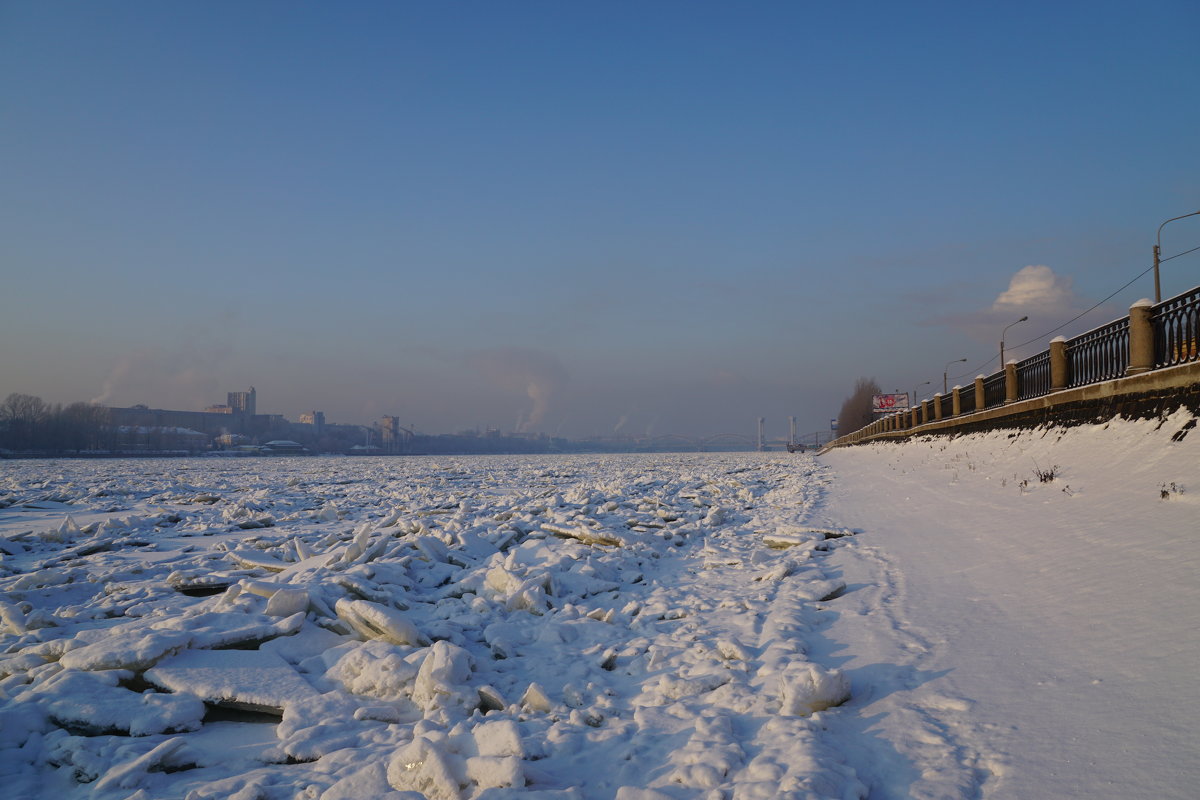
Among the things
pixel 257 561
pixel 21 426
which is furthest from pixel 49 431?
pixel 257 561

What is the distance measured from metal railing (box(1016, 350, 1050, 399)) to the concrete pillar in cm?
35

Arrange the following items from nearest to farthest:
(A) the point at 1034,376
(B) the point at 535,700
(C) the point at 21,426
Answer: (B) the point at 535,700 < (A) the point at 1034,376 < (C) the point at 21,426

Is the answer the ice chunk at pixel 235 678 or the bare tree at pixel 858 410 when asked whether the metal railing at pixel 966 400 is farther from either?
the bare tree at pixel 858 410

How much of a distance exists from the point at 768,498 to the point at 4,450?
92.3m

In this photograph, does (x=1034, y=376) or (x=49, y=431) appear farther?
(x=49, y=431)

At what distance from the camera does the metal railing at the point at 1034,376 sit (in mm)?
14438

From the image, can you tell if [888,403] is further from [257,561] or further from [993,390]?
[257,561]

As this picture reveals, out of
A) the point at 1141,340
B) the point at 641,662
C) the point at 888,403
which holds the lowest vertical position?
the point at 641,662

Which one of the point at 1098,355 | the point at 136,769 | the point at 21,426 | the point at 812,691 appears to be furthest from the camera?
the point at 21,426

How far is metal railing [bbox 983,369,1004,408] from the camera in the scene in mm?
18266

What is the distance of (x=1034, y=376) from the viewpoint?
15414 millimetres

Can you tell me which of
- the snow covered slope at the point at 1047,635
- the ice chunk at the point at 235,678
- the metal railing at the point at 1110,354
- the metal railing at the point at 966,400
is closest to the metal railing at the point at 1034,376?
the metal railing at the point at 1110,354

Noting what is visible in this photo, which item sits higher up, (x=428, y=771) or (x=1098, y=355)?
(x=1098, y=355)

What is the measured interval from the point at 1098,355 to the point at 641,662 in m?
12.2
